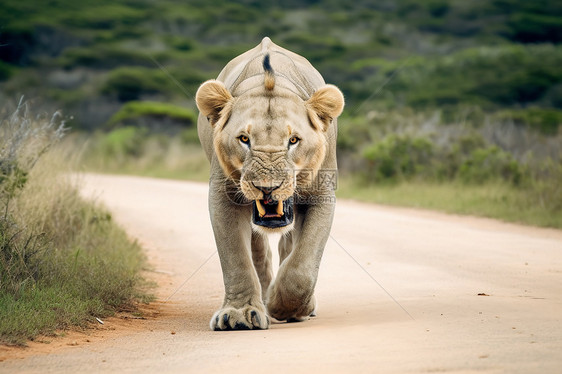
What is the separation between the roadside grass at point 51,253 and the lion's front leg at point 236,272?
1100 mm

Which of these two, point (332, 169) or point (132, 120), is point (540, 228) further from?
point (132, 120)

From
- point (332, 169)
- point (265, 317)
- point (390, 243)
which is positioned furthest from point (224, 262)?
point (390, 243)

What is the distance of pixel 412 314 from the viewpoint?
6.50m

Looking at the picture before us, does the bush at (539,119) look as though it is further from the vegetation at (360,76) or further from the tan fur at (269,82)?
the tan fur at (269,82)

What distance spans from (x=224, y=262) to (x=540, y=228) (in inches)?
310

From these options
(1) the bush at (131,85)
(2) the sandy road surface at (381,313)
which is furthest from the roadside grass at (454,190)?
(1) the bush at (131,85)

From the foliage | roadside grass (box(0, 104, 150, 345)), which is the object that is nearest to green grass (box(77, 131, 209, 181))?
the foliage

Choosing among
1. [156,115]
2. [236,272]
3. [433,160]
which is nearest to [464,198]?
[433,160]

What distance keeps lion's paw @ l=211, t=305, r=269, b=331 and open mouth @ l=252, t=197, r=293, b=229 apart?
0.65m

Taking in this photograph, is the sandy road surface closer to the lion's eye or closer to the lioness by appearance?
the lioness

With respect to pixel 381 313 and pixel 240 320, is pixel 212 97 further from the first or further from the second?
pixel 381 313

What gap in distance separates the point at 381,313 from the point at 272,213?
1.22 m

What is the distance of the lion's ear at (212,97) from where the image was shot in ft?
21.5

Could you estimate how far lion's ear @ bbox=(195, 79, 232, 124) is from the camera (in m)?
6.56
